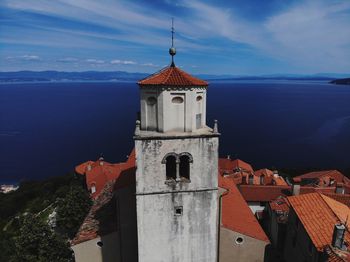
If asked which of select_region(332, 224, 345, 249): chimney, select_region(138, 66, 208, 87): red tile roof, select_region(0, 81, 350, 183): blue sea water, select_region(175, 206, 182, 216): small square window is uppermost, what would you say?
select_region(138, 66, 208, 87): red tile roof

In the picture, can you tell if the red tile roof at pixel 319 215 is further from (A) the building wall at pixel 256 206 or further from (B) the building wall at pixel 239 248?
(A) the building wall at pixel 256 206

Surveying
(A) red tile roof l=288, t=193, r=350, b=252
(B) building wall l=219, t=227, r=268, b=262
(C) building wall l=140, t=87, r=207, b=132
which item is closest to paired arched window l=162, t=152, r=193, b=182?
(C) building wall l=140, t=87, r=207, b=132

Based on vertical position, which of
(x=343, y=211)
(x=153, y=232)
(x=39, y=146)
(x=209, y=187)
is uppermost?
(x=209, y=187)

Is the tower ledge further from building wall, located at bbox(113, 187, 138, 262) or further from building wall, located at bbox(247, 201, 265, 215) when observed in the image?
building wall, located at bbox(247, 201, 265, 215)

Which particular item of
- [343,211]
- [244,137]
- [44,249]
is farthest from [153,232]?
[244,137]

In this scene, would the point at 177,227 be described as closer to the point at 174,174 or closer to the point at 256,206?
the point at 174,174

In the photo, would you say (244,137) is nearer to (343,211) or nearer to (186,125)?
(343,211)
